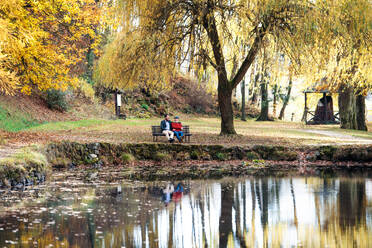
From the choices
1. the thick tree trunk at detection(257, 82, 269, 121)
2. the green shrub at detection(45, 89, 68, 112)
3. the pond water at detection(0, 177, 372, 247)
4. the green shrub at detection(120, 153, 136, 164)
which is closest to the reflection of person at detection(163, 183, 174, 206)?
the pond water at detection(0, 177, 372, 247)

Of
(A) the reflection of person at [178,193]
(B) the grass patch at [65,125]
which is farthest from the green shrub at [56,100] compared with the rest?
(A) the reflection of person at [178,193]

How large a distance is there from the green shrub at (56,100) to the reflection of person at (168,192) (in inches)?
778

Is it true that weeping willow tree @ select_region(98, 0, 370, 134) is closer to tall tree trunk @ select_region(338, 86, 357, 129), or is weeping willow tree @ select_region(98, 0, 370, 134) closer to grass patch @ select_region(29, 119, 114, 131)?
grass patch @ select_region(29, 119, 114, 131)

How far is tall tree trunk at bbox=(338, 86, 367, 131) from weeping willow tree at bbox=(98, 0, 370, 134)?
12288 millimetres

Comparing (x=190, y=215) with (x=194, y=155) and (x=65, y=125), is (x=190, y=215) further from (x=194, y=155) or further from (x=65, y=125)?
→ (x=65, y=125)

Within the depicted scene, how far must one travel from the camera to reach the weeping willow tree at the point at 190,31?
1889 cm

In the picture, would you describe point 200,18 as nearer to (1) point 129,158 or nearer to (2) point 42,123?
(1) point 129,158

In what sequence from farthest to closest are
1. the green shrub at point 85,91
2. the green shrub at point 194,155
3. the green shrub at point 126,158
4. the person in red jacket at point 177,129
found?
the green shrub at point 85,91 < the person in red jacket at point 177,129 < the green shrub at point 194,155 < the green shrub at point 126,158

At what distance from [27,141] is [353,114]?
69.2 ft

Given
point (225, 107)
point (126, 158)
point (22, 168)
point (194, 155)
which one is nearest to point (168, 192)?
point (22, 168)

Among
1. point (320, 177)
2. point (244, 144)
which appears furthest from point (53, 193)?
point (244, 144)

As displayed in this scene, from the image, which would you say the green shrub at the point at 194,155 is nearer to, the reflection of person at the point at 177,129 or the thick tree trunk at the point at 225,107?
the reflection of person at the point at 177,129

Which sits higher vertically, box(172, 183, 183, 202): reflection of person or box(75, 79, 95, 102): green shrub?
A: box(75, 79, 95, 102): green shrub

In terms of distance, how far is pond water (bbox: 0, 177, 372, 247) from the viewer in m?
7.72
